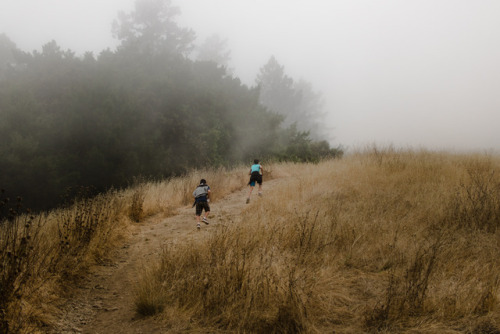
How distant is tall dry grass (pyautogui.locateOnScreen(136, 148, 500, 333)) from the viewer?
2.76 m

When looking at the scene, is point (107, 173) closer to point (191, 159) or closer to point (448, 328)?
point (191, 159)

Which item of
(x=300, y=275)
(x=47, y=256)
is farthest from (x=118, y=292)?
(x=300, y=275)

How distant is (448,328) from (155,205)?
23.3 feet

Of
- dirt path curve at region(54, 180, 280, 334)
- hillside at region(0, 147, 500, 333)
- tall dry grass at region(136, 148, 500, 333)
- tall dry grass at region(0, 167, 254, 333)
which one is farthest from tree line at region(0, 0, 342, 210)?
tall dry grass at region(136, 148, 500, 333)

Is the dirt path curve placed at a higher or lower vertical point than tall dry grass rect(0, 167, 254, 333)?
lower

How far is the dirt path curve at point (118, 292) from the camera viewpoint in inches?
117

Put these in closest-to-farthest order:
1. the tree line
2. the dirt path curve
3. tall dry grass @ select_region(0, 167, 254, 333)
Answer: tall dry grass @ select_region(0, 167, 254, 333) → the dirt path curve → the tree line

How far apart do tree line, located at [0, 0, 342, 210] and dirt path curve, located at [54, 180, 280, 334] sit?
738 cm

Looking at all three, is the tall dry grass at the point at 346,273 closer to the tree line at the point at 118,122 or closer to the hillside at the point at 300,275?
the hillside at the point at 300,275

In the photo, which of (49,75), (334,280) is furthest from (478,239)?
(49,75)

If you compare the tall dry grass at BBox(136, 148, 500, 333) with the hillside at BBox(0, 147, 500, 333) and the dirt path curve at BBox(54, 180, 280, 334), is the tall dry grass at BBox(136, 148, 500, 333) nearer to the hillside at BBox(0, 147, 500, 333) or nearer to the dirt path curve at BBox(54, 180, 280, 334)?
the hillside at BBox(0, 147, 500, 333)

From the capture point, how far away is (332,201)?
6387 mm

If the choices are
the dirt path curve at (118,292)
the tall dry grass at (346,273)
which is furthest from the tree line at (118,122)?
the tall dry grass at (346,273)

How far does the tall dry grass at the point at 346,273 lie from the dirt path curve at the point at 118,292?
0.26m
